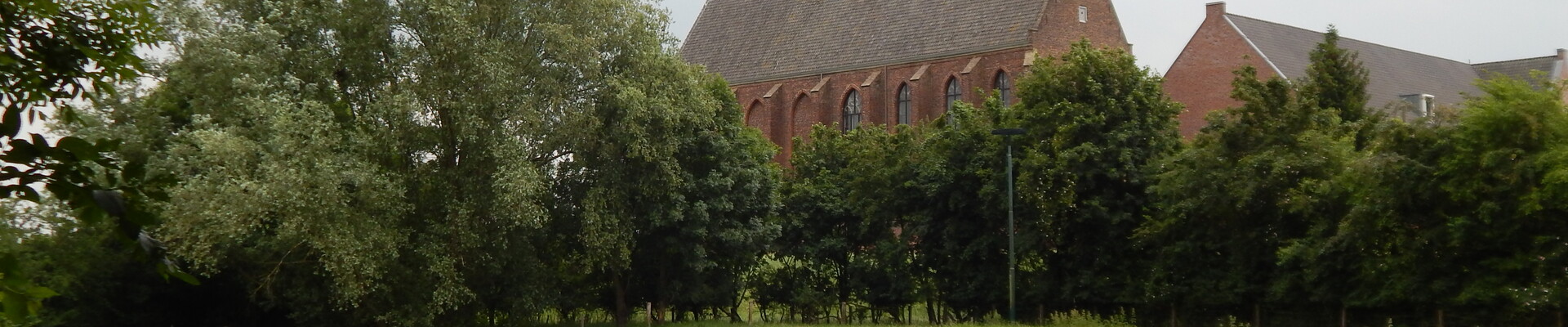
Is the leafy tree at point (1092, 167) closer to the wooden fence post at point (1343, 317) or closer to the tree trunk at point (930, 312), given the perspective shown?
the tree trunk at point (930, 312)

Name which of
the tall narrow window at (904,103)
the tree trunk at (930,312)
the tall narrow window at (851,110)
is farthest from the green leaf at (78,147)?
the tall narrow window at (851,110)

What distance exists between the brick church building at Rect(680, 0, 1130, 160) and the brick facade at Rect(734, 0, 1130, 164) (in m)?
0.05

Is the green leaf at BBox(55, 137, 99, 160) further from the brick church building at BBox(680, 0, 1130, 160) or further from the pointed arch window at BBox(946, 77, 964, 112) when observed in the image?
the pointed arch window at BBox(946, 77, 964, 112)

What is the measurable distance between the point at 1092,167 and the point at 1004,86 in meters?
21.4

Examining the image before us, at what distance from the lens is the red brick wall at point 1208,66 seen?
5581 centimetres

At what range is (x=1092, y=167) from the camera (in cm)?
3734

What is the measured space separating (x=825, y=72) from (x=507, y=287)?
1279 inches

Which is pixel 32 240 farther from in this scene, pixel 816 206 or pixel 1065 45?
pixel 1065 45

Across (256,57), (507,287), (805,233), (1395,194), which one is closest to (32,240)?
(256,57)

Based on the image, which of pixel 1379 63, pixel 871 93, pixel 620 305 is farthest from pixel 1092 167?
pixel 1379 63

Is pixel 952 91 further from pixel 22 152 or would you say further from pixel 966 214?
pixel 22 152

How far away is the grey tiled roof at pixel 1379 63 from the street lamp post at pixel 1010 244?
752 inches

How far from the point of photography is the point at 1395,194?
2992 cm

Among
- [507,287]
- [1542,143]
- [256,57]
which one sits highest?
[256,57]
